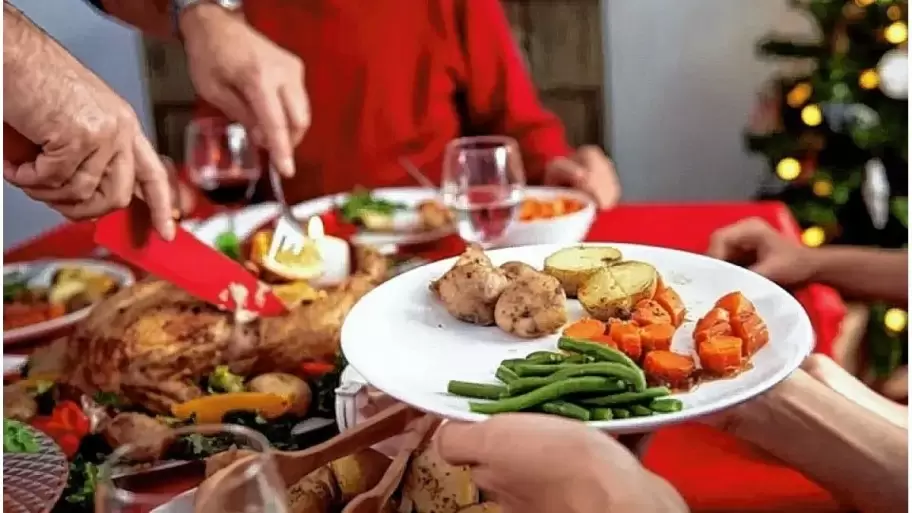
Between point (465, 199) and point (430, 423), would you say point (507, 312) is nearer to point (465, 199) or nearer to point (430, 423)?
point (430, 423)

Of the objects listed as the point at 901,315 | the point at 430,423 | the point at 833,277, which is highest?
the point at 430,423

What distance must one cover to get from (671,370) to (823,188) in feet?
6.79

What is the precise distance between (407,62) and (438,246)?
708 millimetres

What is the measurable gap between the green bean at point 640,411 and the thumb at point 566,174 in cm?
105

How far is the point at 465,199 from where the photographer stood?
134 cm

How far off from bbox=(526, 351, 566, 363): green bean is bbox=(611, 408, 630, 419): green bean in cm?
6

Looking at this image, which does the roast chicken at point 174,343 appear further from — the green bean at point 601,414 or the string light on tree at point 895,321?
the string light on tree at point 895,321

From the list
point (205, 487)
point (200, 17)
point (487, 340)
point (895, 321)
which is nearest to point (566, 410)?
point (487, 340)

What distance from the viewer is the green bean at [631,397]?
699 mm

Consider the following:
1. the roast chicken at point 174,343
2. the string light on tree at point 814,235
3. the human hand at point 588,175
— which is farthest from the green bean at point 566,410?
the string light on tree at point 814,235

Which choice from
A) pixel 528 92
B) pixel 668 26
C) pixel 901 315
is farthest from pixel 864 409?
pixel 668 26

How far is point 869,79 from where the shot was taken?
8.36 feet

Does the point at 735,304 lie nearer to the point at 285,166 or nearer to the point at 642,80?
the point at 285,166

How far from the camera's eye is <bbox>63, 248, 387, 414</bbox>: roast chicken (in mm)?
994
